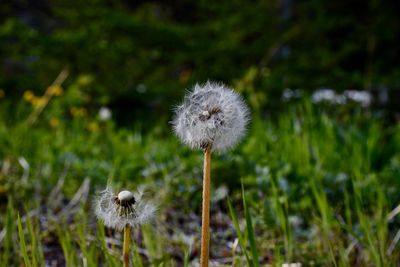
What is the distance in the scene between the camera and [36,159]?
345cm

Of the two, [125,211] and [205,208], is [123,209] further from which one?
[205,208]

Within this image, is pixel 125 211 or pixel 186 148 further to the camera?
pixel 186 148

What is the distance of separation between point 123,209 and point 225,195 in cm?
147

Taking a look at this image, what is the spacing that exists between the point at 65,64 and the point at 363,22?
510 cm

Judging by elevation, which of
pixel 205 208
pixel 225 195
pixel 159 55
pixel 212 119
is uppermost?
pixel 159 55

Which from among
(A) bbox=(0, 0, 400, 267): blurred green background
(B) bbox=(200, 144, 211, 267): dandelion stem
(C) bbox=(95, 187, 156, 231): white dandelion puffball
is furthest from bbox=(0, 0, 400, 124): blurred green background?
(B) bbox=(200, 144, 211, 267): dandelion stem

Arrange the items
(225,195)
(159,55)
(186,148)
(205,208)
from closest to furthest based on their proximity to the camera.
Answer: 1. (205,208)
2. (225,195)
3. (186,148)
4. (159,55)

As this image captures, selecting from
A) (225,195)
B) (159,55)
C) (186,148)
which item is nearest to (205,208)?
(225,195)

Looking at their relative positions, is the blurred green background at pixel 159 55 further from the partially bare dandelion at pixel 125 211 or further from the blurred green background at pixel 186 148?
the partially bare dandelion at pixel 125 211

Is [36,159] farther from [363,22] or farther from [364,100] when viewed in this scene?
[363,22]

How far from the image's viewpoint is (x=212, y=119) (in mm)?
1075

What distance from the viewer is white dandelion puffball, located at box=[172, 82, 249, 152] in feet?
3.51

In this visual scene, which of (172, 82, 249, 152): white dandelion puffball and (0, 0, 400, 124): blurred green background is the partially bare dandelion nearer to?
(172, 82, 249, 152): white dandelion puffball

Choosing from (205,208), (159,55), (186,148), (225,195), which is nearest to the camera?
(205,208)
